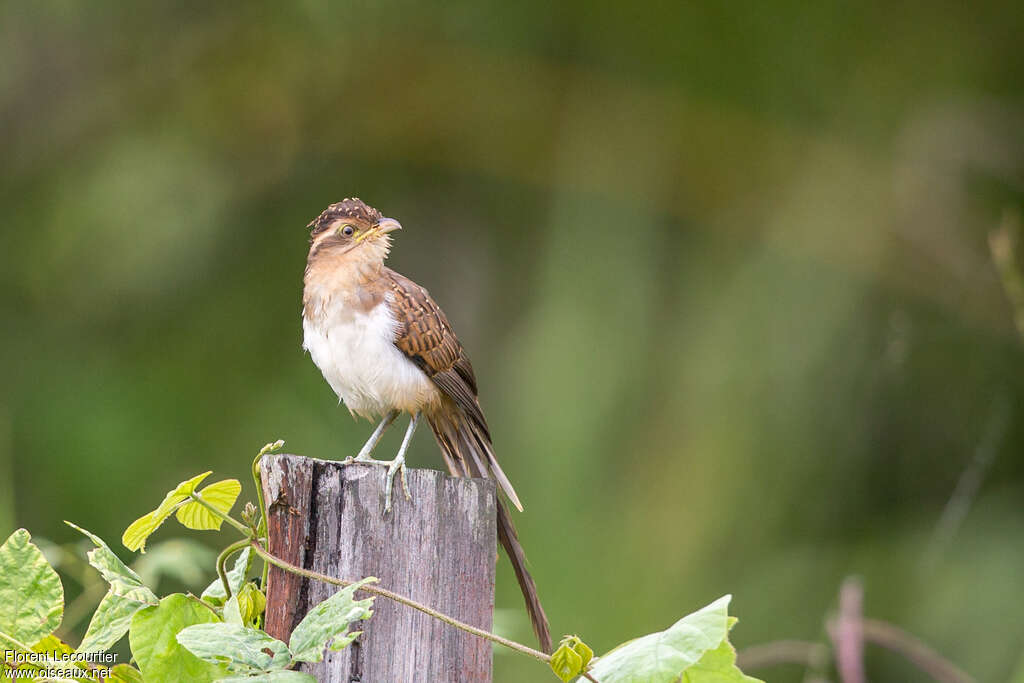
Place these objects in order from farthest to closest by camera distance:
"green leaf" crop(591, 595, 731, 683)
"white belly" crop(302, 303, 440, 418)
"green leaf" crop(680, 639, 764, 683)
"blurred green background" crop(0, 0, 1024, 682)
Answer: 1. "blurred green background" crop(0, 0, 1024, 682)
2. "white belly" crop(302, 303, 440, 418)
3. "green leaf" crop(680, 639, 764, 683)
4. "green leaf" crop(591, 595, 731, 683)

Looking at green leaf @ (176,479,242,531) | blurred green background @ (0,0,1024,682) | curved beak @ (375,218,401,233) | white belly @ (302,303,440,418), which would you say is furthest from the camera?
blurred green background @ (0,0,1024,682)

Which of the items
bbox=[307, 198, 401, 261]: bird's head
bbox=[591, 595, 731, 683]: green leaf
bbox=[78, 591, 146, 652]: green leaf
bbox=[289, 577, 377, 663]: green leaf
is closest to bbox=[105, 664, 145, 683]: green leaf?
bbox=[78, 591, 146, 652]: green leaf

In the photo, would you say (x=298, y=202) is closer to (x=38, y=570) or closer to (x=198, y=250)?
(x=198, y=250)

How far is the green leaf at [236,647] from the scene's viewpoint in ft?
5.18

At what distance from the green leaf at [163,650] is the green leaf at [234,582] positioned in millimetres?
248

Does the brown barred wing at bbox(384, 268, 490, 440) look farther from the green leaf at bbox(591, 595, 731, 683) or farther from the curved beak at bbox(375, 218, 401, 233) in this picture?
the green leaf at bbox(591, 595, 731, 683)

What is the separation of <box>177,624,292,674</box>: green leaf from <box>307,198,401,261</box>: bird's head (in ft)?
4.63

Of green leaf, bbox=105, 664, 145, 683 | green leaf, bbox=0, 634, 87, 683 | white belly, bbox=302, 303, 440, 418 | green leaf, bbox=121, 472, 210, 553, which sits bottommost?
green leaf, bbox=105, 664, 145, 683

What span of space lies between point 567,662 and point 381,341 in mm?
1316

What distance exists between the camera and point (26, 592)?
167cm

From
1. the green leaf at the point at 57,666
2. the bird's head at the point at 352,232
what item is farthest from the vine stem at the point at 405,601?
the bird's head at the point at 352,232

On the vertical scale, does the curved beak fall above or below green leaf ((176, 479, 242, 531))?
above

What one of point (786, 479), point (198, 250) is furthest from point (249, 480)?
point (786, 479)

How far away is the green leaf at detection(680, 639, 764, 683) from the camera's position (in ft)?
5.24
